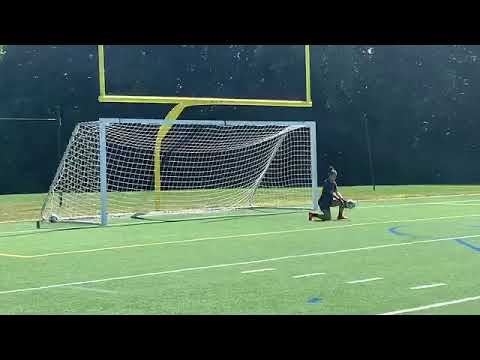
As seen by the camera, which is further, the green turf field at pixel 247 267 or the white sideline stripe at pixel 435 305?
the green turf field at pixel 247 267

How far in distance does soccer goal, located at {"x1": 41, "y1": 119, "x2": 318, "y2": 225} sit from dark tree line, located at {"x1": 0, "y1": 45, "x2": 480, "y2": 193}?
10.1 feet

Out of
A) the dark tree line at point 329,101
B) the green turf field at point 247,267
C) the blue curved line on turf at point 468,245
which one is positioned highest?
the dark tree line at point 329,101

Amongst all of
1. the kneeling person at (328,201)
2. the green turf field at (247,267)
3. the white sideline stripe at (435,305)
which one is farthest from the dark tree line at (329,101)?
the white sideline stripe at (435,305)

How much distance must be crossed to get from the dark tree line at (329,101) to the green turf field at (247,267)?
1691 centimetres

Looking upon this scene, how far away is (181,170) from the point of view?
33.5 meters

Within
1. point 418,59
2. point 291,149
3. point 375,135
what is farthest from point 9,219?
point 418,59

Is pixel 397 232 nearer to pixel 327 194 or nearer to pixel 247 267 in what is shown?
pixel 327 194

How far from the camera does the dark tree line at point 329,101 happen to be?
3538 centimetres

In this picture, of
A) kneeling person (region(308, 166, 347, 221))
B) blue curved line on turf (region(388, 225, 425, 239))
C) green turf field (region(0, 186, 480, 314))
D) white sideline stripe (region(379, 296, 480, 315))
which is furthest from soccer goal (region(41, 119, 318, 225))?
white sideline stripe (region(379, 296, 480, 315))

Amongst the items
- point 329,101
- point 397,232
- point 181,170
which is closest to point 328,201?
point 397,232

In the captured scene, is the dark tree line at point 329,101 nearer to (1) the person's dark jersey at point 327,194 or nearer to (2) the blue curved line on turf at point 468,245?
(1) the person's dark jersey at point 327,194
